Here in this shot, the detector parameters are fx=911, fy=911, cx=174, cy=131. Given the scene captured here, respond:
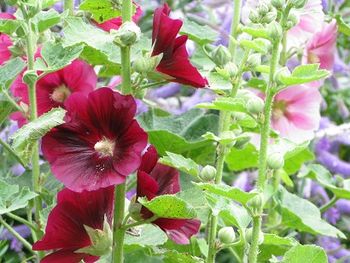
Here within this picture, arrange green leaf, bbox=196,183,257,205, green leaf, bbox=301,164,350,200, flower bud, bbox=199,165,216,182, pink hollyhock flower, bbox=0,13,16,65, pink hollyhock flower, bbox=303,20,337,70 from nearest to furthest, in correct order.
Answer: green leaf, bbox=196,183,257,205, flower bud, bbox=199,165,216,182, pink hollyhock flower, bbox=0,13,16,65, green leaf, bbox=301,164,350,200, pink hollyhock flower, bbox=303,20,337,70

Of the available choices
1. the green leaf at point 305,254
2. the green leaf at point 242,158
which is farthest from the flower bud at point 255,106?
the green leaf at point 242,158

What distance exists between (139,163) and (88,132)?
57mm

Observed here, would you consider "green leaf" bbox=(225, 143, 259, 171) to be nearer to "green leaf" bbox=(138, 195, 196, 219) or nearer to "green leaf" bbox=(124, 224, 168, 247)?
"green leaf" bbox=(124, 224, 168, 247)

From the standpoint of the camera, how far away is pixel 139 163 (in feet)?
2.24

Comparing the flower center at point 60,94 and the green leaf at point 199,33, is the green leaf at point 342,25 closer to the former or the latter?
the green leaf at point 199,33

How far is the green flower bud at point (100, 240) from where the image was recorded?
72 cm

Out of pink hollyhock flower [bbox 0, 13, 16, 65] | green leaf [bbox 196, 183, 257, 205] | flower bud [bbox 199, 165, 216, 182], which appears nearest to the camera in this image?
green leaf [bbox 196, 183, 257, 205]

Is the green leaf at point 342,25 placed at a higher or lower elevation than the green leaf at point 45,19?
lower

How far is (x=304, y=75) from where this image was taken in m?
0.67

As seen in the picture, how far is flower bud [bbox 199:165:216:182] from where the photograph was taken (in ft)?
2.48

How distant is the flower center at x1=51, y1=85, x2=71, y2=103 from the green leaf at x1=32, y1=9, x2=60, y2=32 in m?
0.07

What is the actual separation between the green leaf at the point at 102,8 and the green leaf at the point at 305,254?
0.79ft

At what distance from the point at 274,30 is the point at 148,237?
219mm

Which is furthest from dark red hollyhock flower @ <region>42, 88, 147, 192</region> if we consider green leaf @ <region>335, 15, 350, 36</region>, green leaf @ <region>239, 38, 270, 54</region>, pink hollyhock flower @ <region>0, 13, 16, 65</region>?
green leaf @ <region>335, 15, 350, 36</region>
